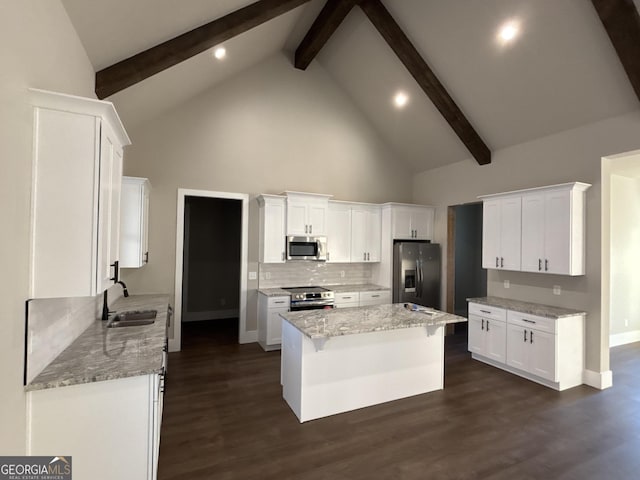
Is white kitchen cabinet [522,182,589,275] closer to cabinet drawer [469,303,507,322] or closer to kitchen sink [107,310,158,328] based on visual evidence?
cabinet drawer [469,303,507,322]

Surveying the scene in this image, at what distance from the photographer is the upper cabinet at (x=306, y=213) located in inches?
205

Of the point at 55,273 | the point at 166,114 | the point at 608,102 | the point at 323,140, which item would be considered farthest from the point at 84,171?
the point at 608,102

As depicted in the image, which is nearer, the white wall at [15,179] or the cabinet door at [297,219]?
the white wall at [15,179]

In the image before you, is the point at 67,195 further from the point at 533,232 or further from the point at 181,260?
the point at 533,232

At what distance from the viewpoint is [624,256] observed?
5617 millimetres

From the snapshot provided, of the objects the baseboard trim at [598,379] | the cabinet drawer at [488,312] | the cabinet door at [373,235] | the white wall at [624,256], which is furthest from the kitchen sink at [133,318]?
the white wall at [624,256]

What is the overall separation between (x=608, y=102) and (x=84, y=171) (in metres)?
5.14

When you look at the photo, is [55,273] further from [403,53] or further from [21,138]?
[403,53]

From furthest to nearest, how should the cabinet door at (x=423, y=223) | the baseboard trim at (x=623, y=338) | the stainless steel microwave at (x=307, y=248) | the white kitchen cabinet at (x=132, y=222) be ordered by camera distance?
the cabinet door at (x=423, y=223), the baseboard trim at (x=623, y=338), the stainless steel microwave at (x=307, y=248), the white kitchen cabinet at (x=132, y=222)

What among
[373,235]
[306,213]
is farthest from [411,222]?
[306,213]

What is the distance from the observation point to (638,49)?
309 cm

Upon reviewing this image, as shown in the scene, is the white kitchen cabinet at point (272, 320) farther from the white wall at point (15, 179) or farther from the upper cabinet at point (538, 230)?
the white wall at point (15, 179)

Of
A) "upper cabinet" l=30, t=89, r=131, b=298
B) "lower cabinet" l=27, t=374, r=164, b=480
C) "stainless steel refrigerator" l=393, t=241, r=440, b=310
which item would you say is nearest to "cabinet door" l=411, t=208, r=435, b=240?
"stainless steel refrigerator" l=393, t=241, r=440, b=310

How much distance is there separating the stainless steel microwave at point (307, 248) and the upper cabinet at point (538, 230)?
8.43 feet
